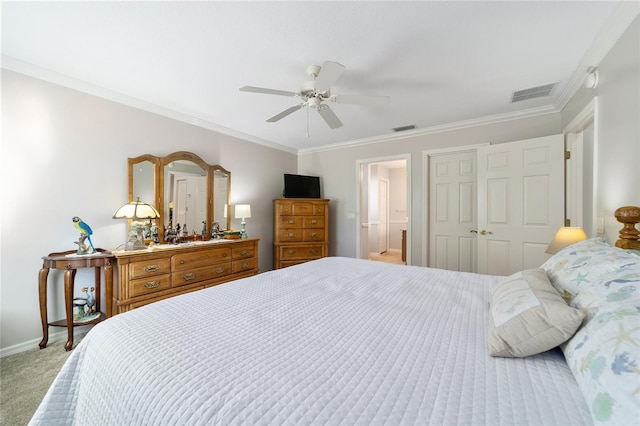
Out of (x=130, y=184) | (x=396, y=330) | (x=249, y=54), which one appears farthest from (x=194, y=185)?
(x=396, y=330)

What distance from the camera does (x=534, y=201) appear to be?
2.79 metres

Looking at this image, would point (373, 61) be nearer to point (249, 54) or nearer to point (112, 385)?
point (249, 54)

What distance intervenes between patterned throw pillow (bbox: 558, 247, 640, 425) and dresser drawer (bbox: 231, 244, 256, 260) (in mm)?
3049

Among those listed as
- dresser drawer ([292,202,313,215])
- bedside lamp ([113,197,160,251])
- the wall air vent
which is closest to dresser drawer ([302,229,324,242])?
dresser drawer ([292,202,313,215])

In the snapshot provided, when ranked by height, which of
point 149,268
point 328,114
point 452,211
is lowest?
point 149,268

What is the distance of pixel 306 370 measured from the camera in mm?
735

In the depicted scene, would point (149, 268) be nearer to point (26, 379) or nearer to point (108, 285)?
point (108, 285)

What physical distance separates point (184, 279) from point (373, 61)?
2754 millimetres

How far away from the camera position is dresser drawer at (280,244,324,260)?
13.5ft

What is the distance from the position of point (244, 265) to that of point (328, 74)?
252cm

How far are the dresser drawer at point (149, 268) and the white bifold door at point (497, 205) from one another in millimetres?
3392

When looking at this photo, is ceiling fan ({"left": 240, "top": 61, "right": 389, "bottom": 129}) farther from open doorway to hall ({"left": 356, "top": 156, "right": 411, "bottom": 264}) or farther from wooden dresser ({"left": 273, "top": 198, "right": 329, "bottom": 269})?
open doorway to hall ({"left": 356, "top": 156, "right": 411, "bottom": 264})

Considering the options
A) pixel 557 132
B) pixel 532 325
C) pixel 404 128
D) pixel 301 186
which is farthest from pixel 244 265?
pixel 557 132

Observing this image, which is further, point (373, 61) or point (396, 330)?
point (373, 61)
